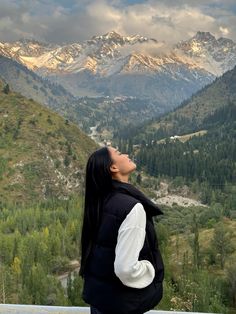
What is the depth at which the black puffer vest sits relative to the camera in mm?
6046

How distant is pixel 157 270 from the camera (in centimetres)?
621

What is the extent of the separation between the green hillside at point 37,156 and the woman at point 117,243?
145287 millimetres

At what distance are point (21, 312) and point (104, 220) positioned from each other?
3117 millimetres

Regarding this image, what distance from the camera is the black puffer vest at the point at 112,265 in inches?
238

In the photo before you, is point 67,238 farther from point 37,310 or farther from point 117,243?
point 117,243

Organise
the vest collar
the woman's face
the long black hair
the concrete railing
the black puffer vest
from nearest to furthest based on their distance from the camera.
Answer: the black puffer vest < the vest collar < the long black hair < the woman's face < the concrete railing

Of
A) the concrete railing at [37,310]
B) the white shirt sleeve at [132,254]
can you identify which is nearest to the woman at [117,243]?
the white shirt sleeve at [132,254]

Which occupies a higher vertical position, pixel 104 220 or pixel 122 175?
pixel 122 175

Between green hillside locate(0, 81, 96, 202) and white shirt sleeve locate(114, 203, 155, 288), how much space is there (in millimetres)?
146038

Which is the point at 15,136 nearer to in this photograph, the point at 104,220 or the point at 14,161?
the point at 14,161

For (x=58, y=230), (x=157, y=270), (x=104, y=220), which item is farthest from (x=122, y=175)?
(x=58, y=230)

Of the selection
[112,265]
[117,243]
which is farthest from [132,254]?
[112,265]

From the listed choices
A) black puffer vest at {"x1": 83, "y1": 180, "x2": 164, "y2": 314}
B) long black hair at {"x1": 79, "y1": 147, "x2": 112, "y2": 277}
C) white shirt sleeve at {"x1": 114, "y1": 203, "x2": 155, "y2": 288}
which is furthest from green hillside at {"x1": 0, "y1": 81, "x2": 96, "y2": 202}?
white shirt sleeve at {"x1": 114, "y1": 203, "x2": 155, "y2": 288}

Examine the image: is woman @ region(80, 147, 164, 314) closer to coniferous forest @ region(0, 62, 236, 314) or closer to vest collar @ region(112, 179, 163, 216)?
vest collar @ region(112, 179, 163, 216)
